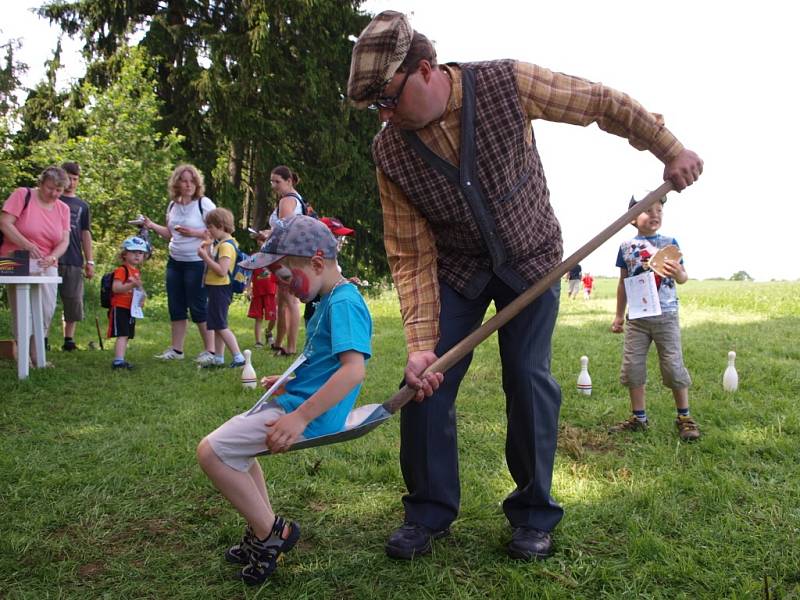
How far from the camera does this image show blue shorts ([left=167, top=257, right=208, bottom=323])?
7.37m

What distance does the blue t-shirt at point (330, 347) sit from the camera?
254 centimetres

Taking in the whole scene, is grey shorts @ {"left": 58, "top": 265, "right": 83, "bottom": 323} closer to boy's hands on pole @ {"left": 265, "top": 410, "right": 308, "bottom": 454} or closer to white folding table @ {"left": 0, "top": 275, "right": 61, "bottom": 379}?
white folding table @ {"left": 0, "top": 275, "right": 61, "bottom": 379}

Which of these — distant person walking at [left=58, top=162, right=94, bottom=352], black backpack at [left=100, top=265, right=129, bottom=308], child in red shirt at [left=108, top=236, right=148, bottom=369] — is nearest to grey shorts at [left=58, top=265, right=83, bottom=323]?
distant person walking at [left=58, top=162, right=94, bottom=352]

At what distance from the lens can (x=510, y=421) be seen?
296cm

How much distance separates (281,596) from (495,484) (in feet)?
4.79

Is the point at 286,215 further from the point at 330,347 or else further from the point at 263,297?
the point at 330,347

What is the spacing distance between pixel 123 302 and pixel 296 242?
17.6ft

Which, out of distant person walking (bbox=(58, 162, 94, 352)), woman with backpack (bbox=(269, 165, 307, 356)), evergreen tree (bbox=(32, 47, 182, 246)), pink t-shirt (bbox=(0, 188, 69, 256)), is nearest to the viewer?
woman with backpack (bbox=(269, 165, 307, 356))

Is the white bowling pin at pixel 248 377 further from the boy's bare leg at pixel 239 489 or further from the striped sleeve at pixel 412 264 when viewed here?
the striped sleeve at pixel 412 264

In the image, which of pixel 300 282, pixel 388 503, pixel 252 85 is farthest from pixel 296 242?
pixel 252 85

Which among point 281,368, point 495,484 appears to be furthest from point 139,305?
point 495,484

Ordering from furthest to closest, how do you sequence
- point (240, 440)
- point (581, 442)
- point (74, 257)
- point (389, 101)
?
point (74, 257) < point (581, 442) < point (240, 440) < point (389, 101)

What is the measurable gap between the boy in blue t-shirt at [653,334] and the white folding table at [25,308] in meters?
5.35

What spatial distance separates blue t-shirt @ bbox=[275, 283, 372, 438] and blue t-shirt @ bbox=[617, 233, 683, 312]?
2875mm
